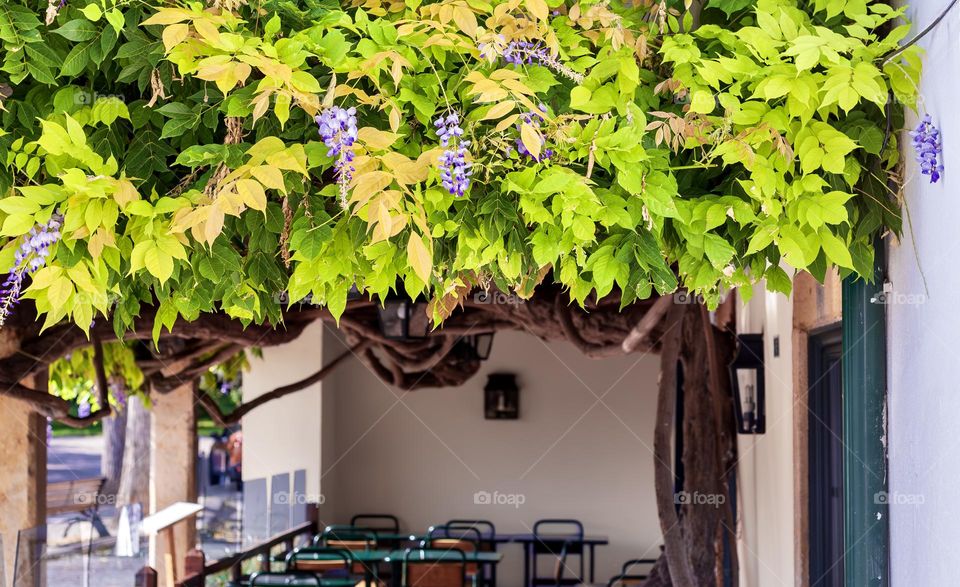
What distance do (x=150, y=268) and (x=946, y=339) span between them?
1.41 meters

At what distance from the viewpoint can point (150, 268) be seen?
1.71m

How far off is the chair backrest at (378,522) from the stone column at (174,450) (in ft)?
7.12

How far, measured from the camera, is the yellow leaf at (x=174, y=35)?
1.56 metres

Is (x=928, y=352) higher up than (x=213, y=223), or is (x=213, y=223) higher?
(x=213, y=223)

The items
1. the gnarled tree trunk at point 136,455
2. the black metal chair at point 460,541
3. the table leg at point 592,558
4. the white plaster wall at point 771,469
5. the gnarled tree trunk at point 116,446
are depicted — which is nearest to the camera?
the white plaster wall at point 771,469

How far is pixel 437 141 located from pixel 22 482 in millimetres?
3836

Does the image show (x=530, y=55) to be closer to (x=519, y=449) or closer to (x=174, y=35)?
(x=174, y=35)

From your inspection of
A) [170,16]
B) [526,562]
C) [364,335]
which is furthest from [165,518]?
[170,16]

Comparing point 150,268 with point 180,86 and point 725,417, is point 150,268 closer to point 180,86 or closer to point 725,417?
point 180,86

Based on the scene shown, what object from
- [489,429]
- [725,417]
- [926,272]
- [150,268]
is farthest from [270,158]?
[489,429]

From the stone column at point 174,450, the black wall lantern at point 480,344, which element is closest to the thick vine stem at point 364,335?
the black wall lantern at point 480,344

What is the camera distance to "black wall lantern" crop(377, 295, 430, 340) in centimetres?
474

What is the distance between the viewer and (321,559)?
25.2ft

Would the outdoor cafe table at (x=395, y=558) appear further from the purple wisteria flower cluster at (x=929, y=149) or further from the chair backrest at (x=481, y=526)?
the purple wisteria flower cluster at (x=929, y=149)
